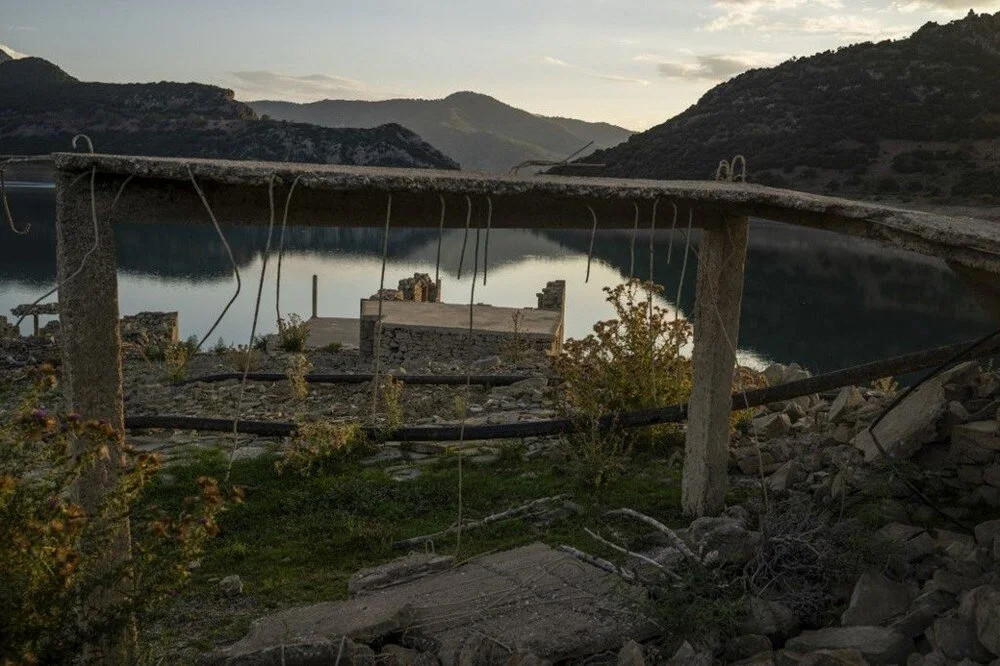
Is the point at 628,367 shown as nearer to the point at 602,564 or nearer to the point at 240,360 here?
the point at 602,564

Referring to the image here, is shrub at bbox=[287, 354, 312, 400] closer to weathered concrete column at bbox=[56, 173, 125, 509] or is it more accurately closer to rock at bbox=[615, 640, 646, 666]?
weathered concrete column at bbox=[56, 173, 125, 509]

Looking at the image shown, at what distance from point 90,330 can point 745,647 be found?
3147 mm

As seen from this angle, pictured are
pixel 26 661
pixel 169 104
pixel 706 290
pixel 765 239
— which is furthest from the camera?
pixel 169 104

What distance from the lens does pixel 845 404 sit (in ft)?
25.2

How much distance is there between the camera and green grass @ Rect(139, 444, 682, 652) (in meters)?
5.20

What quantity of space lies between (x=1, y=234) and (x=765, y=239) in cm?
4786

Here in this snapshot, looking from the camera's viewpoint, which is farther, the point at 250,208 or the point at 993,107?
the point at 993,107

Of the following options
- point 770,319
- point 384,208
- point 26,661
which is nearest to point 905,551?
point 384,208

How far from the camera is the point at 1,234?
57062 millimetres

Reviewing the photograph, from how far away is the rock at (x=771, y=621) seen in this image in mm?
4199

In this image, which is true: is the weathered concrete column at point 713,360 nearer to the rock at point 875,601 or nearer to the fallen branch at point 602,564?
the fallen branch at point 602,564

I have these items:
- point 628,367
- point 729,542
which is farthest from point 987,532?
point 628,367

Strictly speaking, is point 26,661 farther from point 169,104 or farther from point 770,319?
point 169,104

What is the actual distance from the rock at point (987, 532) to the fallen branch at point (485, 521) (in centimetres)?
286
